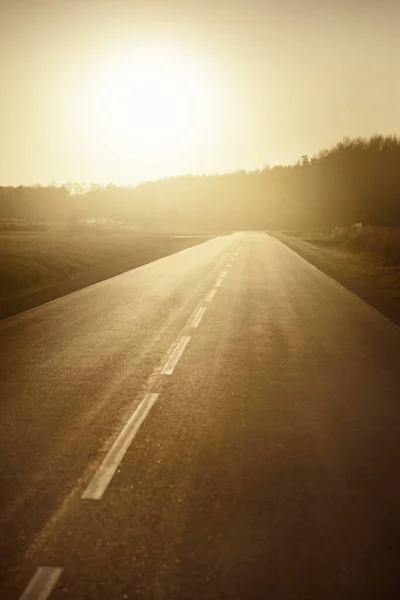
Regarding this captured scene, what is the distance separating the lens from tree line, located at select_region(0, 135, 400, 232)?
76812 mm

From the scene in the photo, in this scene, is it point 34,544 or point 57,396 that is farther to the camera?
point 57,396

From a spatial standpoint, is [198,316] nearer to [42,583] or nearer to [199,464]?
[199,464]

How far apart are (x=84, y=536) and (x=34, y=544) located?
12.6 inches

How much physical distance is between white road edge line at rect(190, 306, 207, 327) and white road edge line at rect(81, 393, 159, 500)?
210 inches

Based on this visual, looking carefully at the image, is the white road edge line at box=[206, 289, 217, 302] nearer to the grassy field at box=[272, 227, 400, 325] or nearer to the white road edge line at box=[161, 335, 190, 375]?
the grassy field at box=[272, 227, 400, 325]

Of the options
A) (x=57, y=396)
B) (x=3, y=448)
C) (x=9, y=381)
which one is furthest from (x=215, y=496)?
(x=9, y=381)

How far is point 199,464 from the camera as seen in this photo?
535 cm

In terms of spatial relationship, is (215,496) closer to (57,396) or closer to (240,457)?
(240,457)

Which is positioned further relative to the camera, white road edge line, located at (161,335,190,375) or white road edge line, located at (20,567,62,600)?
white road edge line, located at (161,335,190,375)

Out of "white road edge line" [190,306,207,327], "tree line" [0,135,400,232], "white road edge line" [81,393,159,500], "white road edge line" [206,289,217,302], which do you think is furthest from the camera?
"tree line" [0,135,400,232]

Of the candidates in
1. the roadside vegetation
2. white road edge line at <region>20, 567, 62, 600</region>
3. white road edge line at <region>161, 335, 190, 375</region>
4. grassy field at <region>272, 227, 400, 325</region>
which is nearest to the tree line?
the roadside vegetation

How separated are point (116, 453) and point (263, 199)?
173802 mm

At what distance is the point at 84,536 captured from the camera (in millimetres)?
4031

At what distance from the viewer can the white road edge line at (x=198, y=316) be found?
12.7 metres
